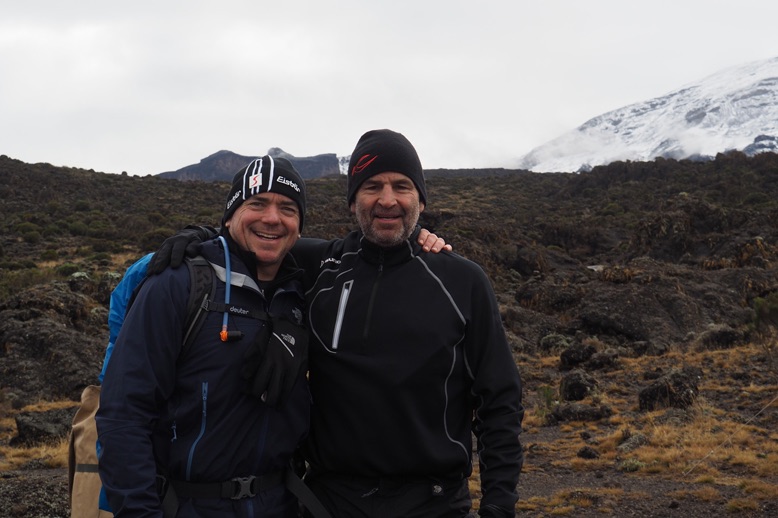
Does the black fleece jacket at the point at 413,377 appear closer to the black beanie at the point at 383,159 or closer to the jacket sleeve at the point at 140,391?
the black beanie at the point at 383,159

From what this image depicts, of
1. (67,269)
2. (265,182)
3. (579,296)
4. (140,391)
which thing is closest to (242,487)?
(140,391)

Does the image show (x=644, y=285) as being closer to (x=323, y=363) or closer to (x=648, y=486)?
(x=648, y=486)

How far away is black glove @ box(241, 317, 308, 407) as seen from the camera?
6.95 feet

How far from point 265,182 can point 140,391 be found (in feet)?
3.03

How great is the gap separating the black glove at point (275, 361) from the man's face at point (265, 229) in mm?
247

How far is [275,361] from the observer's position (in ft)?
7.06

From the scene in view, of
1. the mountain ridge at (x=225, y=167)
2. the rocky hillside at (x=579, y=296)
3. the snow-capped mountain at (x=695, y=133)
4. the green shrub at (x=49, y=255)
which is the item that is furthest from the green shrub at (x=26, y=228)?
the snow-capped mountain at (x=695, y=133)

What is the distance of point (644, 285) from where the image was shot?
20094 millimetres

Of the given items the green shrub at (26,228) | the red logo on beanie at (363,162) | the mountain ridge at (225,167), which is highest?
the mountain ridge at (225,167)

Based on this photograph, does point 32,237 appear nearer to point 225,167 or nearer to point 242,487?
point 242,487

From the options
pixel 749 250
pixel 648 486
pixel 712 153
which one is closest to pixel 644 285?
pixel 749 250

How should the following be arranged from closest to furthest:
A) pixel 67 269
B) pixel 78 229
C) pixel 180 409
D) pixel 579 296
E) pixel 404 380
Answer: pixel 180 409 < pixel 404 380 < pixel 579 296 < pixel 67 269 < pixel 78 229

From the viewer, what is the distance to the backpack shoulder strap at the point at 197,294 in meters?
2.11

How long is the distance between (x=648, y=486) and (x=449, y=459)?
20.5 ft
